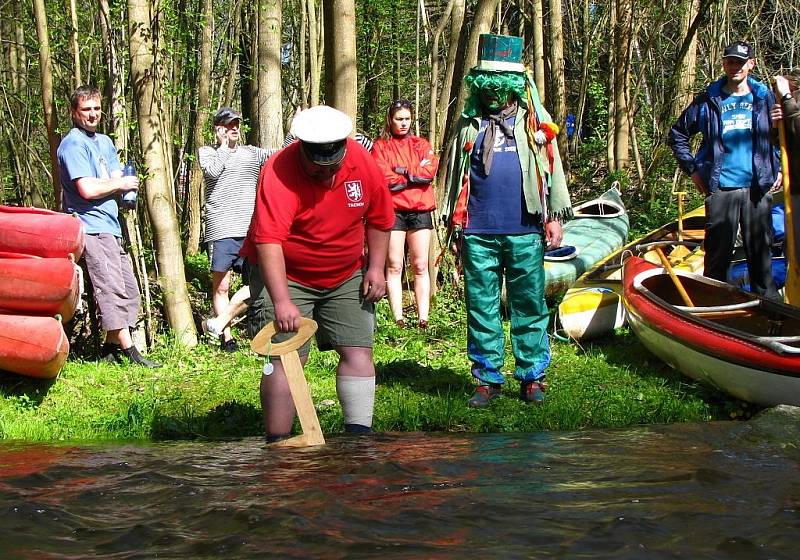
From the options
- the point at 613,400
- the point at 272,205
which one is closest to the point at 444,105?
the point at 613,400

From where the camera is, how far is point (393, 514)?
4086 mm

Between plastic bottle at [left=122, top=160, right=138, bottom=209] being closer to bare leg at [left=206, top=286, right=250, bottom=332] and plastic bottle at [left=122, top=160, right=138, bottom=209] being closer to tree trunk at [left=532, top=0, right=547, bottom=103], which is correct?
bare leg at [left=206, top=286, right=250, bottom=332]

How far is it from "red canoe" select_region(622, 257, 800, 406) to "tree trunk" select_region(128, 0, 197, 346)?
3.86 metres

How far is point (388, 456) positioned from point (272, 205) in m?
1.44

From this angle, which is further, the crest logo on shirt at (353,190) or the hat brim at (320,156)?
the crest logo on shirt at (353,190)

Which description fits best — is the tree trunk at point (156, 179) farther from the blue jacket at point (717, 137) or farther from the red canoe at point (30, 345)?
the blue jacket at point (717, 137)

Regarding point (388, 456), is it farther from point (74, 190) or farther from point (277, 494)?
point (74, 190)

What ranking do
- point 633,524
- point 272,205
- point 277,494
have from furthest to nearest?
1. point 272,205
2. point 277,494
3. point 633,524

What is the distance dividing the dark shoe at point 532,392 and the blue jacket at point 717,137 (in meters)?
2.67

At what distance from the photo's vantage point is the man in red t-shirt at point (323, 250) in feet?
16.7

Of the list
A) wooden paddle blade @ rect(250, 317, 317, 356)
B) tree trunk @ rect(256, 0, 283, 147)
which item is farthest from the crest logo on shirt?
tree trunk @ rect(256, 0, 283, 147)

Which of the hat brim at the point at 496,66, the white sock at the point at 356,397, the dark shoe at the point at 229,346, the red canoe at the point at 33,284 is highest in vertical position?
the hat brim at the point at 496,66

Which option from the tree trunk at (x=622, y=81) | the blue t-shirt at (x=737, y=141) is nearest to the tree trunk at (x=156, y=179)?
the blue t-shirt at (x=737, y=141)

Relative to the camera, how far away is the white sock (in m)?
5.46
